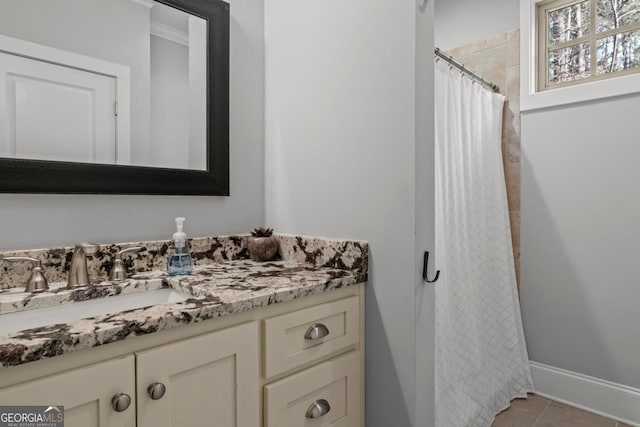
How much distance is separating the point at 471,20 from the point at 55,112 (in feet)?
8.05

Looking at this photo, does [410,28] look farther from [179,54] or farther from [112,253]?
[112,253]

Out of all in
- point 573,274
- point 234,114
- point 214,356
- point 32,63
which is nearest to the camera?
point 214,356

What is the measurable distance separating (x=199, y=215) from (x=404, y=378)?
0.97m

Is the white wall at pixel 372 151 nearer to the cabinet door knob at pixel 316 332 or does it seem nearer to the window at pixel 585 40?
the cabinet door knob at pixel 316 332

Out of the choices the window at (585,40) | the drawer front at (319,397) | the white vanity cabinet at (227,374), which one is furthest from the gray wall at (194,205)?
the window at (585,40)

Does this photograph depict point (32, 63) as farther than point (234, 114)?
No

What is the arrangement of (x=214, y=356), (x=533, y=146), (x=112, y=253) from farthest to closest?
(x=533, y=146) → (x=112, y=253) → (x=214, y=356)

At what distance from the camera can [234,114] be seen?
1558mm

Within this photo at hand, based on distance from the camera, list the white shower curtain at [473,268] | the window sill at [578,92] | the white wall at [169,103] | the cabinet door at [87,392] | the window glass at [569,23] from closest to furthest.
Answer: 1. the cabinet door at [87,392]
2. the white wall at [169,103]
3. the white shower curtain at [473,268]
4. the window sill at [578,92]
5. the window glass at [569,23]

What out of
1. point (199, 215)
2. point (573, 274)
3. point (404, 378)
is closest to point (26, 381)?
point (199, 215)

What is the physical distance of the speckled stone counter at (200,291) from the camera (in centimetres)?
67

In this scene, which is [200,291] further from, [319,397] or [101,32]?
[101,32]

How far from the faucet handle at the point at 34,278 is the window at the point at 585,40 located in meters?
2.62

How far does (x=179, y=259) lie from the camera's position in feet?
4.00
